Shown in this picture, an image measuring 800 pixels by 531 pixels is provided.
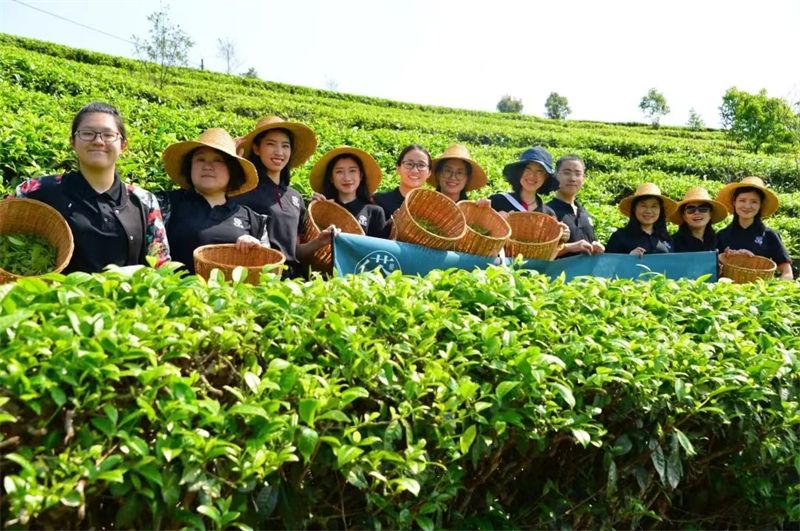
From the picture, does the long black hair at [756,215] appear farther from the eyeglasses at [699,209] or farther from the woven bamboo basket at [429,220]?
the woven bamboo basket at [429,220]

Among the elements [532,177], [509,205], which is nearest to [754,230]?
[532,177]

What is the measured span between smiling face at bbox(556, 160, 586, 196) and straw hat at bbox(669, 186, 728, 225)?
33.7 inches

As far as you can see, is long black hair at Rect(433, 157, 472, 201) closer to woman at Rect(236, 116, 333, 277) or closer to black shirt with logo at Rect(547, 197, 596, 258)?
black shirt with logo at Rect(547, 197, 596, 258)

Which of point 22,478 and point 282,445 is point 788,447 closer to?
point 282,445

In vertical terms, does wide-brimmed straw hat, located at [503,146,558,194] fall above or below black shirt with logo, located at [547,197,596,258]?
above

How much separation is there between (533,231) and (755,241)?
187 cm

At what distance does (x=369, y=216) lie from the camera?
179 inches

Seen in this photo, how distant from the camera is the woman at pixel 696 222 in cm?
548

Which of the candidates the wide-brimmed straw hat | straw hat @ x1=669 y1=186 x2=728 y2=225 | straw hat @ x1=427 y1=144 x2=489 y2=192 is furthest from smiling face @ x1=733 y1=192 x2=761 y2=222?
straw hat @ x1=427 y1=144 x2=489 y2=192

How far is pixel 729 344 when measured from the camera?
2.69 metres

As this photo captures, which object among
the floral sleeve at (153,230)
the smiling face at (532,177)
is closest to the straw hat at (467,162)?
the smiling face at (532,177)

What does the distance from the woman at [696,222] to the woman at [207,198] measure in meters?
3.17

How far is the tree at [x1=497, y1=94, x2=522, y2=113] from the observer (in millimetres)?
81875

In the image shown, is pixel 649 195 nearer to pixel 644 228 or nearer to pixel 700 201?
pixel 644 228
